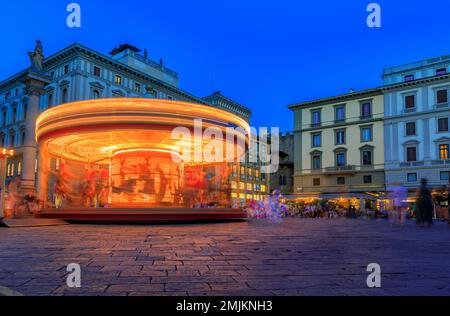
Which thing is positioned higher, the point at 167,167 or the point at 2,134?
the point at 2,134

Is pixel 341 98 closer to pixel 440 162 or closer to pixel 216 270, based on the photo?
pixel 440 162

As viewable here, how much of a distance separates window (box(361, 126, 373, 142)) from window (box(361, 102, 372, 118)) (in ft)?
4.45

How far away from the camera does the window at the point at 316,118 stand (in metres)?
47.6

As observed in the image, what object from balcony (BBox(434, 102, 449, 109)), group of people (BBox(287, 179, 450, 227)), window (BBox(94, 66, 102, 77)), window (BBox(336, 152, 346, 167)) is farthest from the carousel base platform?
balcony (BBox(434, 102, 449, 109))

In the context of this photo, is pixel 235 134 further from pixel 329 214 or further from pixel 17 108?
pixel 17 108

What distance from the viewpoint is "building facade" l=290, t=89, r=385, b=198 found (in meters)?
43.2

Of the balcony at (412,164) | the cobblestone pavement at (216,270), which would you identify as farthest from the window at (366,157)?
the cobblestone pavement at (216,270)

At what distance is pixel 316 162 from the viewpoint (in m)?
47.1

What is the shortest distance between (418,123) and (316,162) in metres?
11.7

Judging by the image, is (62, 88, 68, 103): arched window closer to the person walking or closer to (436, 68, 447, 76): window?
the person walking

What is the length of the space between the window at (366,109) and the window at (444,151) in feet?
26.3

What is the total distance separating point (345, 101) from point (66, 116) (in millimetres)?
38188
